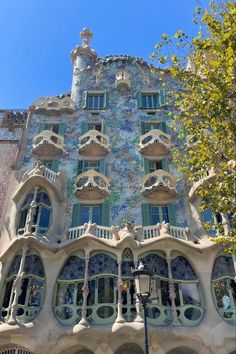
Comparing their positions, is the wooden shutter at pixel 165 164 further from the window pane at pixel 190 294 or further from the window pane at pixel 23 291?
the window pane at pixel 23 291

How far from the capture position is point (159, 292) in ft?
59.3

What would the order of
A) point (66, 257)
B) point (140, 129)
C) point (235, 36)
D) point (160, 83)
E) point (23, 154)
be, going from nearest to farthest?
point (235, 36), point (66, 257), point (23, 154), point (140, 129), point (160, 83)

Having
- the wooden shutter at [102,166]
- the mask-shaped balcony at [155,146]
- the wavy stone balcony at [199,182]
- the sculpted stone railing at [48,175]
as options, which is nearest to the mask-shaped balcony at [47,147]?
the sculpted stone railing at [48,175]

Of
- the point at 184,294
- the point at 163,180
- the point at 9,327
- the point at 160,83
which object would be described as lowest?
the point at 9,327

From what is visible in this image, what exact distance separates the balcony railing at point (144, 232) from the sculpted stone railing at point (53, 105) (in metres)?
10.6

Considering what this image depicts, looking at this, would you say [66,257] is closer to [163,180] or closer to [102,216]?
[102,216]

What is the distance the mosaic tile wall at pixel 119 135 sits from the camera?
2229 cm

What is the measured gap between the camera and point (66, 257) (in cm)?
1908

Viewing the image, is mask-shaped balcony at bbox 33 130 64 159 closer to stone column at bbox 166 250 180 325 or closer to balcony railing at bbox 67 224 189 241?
balcony railing at bbox 67 224 189 241

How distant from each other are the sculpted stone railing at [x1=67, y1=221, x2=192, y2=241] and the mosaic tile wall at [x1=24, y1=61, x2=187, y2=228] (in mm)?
1357

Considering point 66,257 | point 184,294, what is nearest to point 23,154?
point 66,257

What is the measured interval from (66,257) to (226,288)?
784 cm

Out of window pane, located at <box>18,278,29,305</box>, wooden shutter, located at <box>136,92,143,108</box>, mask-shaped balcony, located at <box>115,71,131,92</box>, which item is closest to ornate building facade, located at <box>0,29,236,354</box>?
window pane, located at <box>18,278,29,305</box>

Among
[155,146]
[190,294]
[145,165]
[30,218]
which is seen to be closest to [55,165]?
[30,218]
